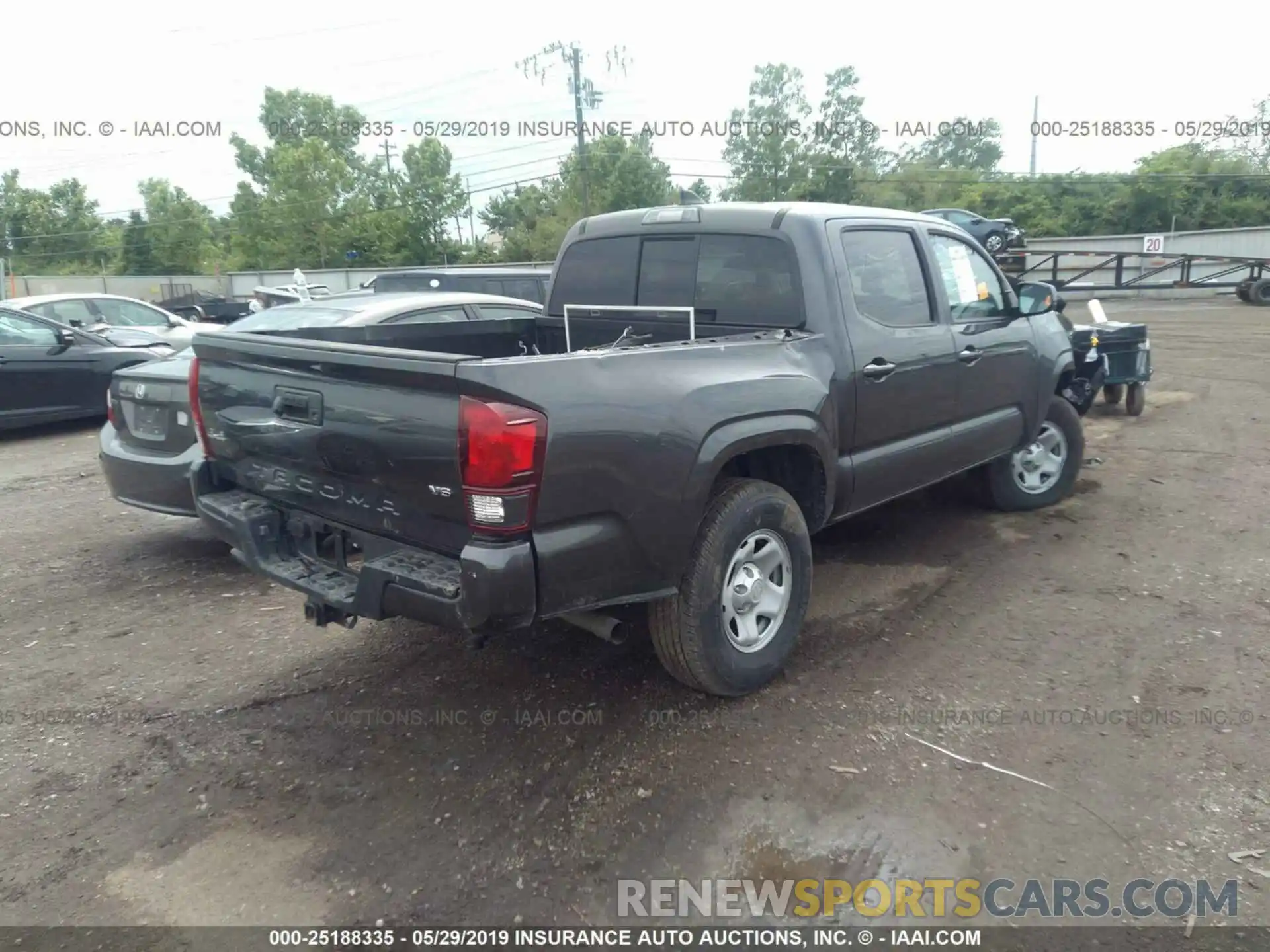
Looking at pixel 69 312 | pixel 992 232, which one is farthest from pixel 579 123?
pixel 69 312

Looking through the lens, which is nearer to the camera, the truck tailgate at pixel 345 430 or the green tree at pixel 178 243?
the truck tailgate at pixel 345 430

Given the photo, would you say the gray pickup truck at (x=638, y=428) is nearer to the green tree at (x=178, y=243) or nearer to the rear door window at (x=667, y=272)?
the rear door window at (x=667, y=272)

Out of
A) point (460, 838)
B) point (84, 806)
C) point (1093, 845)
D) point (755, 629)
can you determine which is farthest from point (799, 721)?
point (84, 806)

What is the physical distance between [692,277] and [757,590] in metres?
1.66

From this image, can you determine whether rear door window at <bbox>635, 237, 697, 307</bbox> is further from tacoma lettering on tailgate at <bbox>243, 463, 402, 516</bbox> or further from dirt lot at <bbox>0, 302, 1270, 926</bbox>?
tacoma lettering on tailgate at <bbox>243, 463, 402, 516</bbox>

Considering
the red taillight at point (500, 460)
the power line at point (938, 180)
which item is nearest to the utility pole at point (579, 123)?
the power line at point (938, 180)

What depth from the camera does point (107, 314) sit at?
41.7 feet

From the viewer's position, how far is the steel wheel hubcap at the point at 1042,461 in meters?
6.13

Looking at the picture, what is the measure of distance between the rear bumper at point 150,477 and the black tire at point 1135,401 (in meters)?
8.65

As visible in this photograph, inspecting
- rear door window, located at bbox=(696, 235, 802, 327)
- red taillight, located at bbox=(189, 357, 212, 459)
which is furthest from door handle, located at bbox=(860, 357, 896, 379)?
red taillight, located at bbox=(189, 357, 212, 459)

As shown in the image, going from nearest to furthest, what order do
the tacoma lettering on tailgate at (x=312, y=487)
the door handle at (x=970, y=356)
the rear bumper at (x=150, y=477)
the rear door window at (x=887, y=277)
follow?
the tacoma lettering on tailgate at (x=312, y=487)
the rear door window at (x=887, y=277)
the door handle at (x=970, y=356)
the rear bumper at (x=150, y=477)

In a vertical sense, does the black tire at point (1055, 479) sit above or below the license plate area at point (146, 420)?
below

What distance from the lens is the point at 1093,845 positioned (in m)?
2.88

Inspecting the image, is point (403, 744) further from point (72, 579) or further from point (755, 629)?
point (72, 579)
